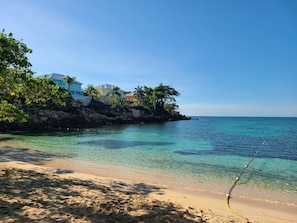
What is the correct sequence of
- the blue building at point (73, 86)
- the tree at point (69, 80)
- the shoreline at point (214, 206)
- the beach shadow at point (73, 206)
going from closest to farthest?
the beach shadow at point (73, 206) < the shoreline at point (214, 206) < the blue building at point (73, 86) < the tree at point (69, 80)

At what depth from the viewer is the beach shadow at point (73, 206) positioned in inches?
209

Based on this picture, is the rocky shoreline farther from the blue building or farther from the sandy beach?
the sandy beach

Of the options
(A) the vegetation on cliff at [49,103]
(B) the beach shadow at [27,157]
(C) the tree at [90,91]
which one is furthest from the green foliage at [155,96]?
(B) the beach shadow at [27,157]

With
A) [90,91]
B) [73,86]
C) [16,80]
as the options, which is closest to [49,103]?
[73,86]

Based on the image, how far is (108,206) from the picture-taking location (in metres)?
6.29

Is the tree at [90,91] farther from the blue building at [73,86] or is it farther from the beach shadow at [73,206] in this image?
the beach shadow at [73,206]

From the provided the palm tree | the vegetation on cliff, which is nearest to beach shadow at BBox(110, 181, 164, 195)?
the vegetation on cliff

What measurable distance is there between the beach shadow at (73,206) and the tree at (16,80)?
3175 millimetres

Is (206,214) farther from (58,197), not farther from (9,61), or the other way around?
(9,61)

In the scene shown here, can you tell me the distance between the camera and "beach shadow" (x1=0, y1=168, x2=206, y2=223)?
5.30m

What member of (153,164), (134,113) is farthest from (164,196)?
(134,113)

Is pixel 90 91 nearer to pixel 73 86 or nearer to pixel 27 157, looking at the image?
pixel 73 86

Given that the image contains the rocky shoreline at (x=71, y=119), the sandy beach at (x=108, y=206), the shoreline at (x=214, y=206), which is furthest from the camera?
the rocky shoreline at (x=71, y=119)

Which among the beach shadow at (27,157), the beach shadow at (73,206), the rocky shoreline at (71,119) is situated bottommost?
the beach shadow at (27,157)
